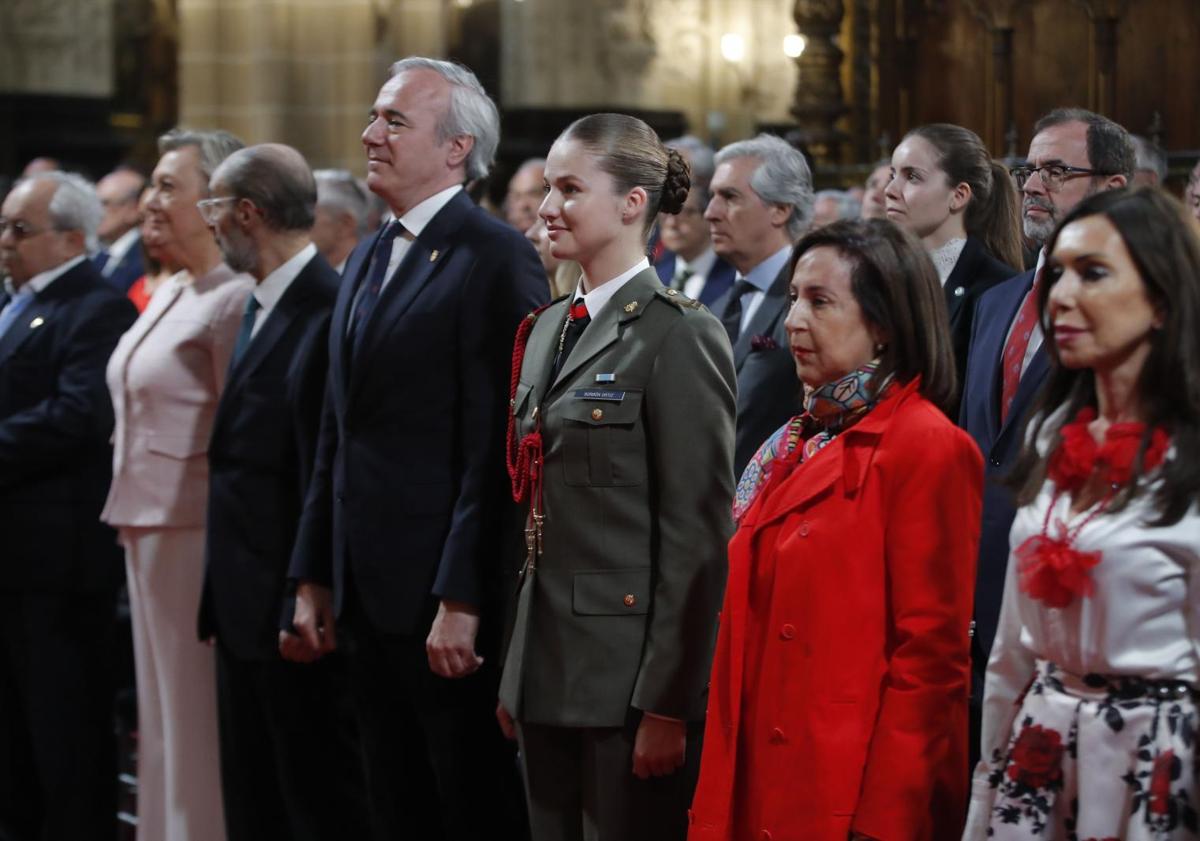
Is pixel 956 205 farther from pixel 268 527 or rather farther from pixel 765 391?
pixel 268 527

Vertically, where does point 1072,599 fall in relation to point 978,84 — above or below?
below

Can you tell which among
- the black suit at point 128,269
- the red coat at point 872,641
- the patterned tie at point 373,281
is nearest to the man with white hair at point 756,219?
the patterned tie at point 373,281

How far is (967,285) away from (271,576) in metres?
1.68

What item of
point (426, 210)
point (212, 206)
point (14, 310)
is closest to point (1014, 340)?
point (426, 210)

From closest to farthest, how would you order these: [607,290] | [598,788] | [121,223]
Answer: [598,788] → [607,290] → [121,223]

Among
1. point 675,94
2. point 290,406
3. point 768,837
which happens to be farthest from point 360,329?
point 675,94

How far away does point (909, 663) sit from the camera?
2633 mm

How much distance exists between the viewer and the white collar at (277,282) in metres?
4.24

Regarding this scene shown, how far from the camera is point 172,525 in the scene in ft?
14.3

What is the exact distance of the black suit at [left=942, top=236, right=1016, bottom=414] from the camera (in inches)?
150

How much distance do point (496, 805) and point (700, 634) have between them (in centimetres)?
78

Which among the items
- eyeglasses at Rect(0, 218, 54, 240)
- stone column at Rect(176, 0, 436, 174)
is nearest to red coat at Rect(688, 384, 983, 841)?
eyeglasses at Rect(0, 218, 54, 240)

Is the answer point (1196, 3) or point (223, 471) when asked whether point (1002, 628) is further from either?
point (1196, 3)

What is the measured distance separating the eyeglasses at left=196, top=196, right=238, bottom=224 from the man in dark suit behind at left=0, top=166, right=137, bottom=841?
25.7 inches
